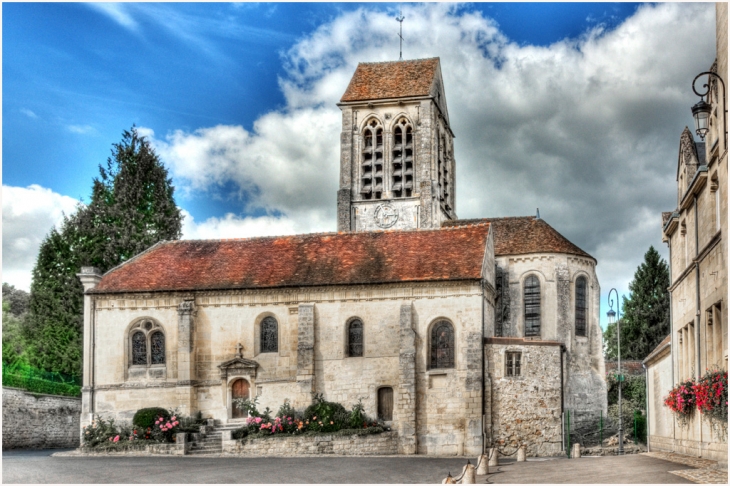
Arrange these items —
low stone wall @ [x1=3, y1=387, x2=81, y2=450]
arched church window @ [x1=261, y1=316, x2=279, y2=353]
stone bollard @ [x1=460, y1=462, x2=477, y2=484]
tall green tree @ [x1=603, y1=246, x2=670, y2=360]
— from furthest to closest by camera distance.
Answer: tall green tree @ [x1=603, y1=246, x2=670, y2=360], low stone wall @ [x1=3, y1=387, x2=81, y2=450], arched church window @ [x1=261, y1=316, x2=279, y2=353], stone bollard @ [x1=460, y1=462, x2=477, y2=484]

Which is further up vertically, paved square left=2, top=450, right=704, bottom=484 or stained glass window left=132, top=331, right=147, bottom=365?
stained glass window left=132, top=331, right=147, bottom=365

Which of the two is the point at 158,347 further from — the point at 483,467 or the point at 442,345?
the point at 483,467

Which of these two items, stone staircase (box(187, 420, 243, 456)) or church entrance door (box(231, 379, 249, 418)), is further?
church entrance door (box(231, 379, 249, 418))

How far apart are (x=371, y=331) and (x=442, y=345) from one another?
310cm

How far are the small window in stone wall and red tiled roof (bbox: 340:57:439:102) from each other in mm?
24648

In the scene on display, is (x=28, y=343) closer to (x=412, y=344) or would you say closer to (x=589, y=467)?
(x=412, y=344)

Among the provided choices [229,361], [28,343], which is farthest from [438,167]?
[28,343]

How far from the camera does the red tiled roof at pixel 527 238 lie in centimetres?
4634

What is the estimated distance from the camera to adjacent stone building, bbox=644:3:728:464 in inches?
849

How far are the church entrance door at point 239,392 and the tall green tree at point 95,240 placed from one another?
680 inches

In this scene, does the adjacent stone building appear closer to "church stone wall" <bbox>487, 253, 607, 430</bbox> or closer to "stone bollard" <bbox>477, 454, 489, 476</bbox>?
"stone bollard" <bbox>477, 454, 489, 476</bbox>

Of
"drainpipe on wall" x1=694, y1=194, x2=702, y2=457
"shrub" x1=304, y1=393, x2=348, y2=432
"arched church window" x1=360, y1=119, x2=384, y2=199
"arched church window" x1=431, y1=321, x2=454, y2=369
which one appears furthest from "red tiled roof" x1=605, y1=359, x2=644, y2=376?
"drainpipe on wall" x1=694, y1=194, x2=702, y2=457

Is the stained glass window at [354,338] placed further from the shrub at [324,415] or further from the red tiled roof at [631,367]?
the red tiled roof at [631,367]

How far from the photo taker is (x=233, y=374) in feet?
133
